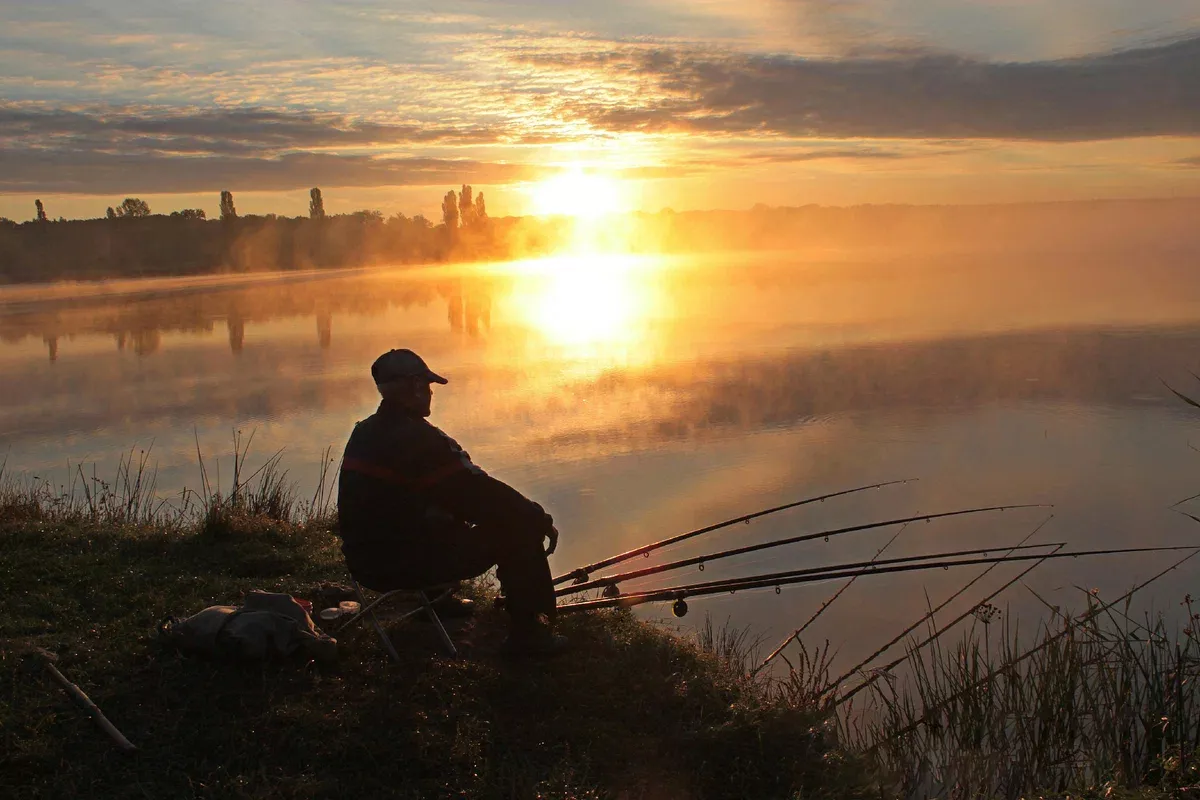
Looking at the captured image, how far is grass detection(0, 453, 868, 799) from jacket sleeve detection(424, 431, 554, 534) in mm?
815

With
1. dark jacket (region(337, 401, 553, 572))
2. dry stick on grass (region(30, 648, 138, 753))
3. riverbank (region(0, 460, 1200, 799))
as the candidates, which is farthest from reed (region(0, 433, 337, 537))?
dark jacket (region(337, 401, 553, 572))

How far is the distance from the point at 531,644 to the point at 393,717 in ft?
3.23

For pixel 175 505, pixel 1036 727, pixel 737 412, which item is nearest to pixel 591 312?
pixel 737 412

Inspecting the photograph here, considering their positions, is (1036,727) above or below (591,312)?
below

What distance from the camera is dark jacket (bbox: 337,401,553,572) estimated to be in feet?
16.9

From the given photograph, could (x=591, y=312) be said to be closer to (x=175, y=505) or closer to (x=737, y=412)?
(x=737, y=412)

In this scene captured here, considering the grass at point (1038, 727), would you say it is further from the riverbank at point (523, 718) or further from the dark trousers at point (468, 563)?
the dark trousers at point (468, 563)

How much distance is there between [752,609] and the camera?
8102mm

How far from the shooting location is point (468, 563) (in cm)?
529

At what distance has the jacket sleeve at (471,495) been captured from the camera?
5.16 m

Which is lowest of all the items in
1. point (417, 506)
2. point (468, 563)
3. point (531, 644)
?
point (531, 644)

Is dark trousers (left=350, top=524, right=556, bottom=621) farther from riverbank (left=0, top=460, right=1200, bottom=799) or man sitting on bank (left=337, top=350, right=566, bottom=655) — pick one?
riverbank (left=0, top=460, right=1200, bottom=799)

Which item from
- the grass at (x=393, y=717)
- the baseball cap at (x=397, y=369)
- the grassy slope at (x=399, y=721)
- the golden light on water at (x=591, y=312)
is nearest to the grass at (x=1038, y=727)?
the grass at (x=393, y=717)

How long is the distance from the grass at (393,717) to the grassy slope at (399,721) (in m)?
0.01
